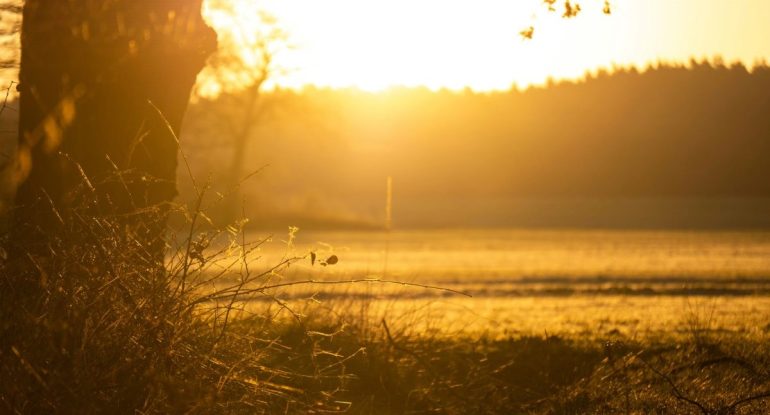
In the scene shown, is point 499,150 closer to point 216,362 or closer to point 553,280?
point 553,280

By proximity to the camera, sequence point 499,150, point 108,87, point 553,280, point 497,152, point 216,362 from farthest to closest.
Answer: point 499,150 < point 497,152 < point 553,280 < point 108,87 < point 216,362

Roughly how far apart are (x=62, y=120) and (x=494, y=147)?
3317 inches

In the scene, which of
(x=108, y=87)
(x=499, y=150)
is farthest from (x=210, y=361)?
(x=499, y=150)

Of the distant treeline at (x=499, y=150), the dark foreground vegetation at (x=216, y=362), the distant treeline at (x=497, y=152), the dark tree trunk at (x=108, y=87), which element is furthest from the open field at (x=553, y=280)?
the distant treeline at (x=499, y=150)

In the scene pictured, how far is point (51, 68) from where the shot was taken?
278 inches

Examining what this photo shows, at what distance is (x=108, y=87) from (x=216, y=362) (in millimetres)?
2807

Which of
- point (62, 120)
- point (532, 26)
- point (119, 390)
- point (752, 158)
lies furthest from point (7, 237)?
point (752, 158)

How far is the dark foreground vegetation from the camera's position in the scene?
4746mm

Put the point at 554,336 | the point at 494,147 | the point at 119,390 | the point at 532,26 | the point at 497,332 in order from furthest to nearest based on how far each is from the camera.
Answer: the point at 494,147 < the point at 497,332 < the point at 554,336 < the point at 532,26 < the point at 119,390

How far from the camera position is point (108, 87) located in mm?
7289

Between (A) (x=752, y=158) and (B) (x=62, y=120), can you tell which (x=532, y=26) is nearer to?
(B) (x=62, y=120)

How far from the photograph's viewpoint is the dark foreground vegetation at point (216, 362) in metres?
4.75

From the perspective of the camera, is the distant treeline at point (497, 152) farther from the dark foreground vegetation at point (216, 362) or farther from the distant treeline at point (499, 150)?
the dark foreground vegetation at point (216, 362)

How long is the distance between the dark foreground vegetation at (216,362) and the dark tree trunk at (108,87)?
98 centimetres
